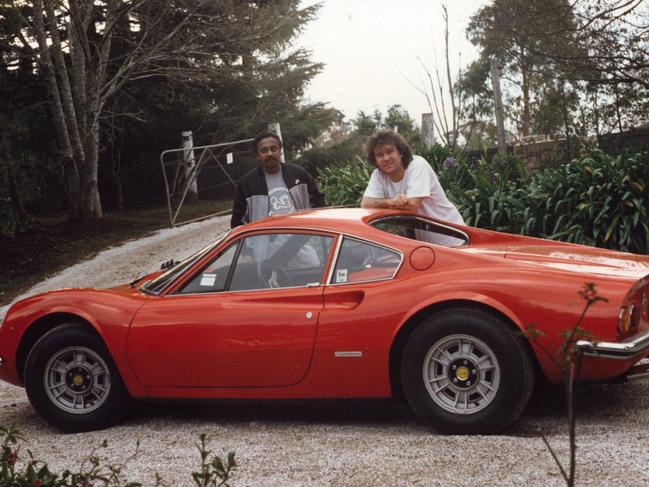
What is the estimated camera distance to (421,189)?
5.98m

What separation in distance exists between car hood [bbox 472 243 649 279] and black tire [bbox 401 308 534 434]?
542mm

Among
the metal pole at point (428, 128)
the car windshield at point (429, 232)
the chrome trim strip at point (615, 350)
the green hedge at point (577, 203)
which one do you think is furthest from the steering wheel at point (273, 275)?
the metal pole at point (428, 128)

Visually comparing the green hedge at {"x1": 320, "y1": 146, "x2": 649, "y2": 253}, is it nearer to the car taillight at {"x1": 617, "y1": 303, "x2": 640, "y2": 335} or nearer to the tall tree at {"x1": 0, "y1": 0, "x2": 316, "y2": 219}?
the car taillight at {"x1": 617, "y1": 303, "x2": 640, "y2": 335}

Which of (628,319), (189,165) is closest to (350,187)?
(628,319)

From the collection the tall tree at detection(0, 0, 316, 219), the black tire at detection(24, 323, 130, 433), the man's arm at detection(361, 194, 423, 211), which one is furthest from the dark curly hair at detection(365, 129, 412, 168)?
the tall tree at detection(0, 0, 316, 219)

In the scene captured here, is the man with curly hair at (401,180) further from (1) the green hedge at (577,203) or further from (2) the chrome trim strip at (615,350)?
(1) the green hedge at (577,203)

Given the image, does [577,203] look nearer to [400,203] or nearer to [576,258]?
[400,203]

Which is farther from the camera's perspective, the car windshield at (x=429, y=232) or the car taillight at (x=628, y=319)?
the car windshield at (x=429, y=232)

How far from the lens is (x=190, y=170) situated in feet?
71.8

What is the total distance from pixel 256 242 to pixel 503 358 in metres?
1.71

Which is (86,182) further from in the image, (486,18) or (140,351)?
(140,351)

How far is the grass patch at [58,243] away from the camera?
592 inches

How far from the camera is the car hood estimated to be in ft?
15.0

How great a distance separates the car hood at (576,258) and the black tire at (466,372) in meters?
0.54
